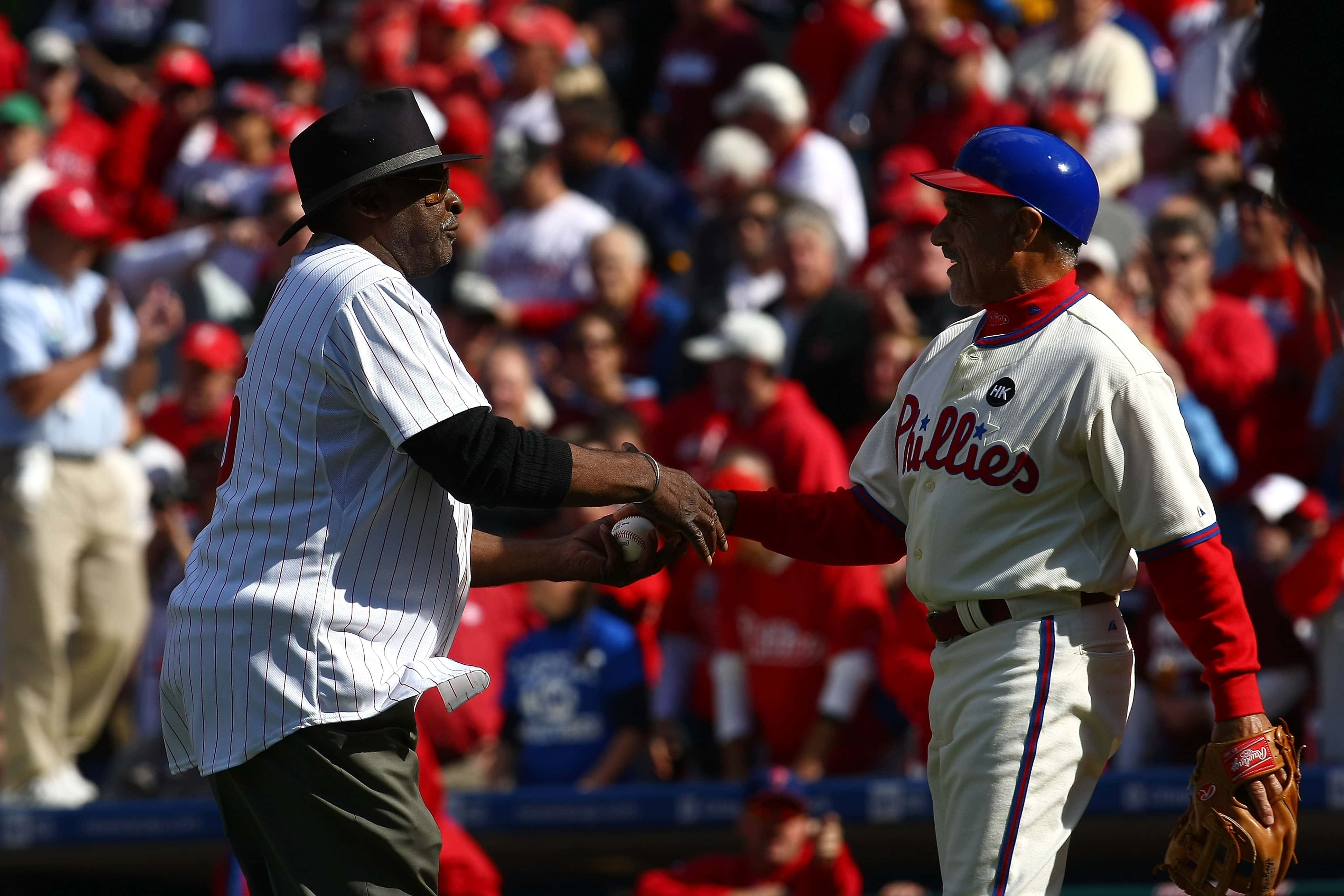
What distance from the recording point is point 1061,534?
3.22m

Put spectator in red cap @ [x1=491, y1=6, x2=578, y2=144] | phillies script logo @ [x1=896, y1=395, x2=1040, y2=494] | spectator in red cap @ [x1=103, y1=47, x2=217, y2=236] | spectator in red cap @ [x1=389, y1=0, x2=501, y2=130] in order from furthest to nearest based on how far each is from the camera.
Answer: spectator in red cap @ [x1=103, y1=47, x2=217, y2=236], spectator in red cap @ [x1=389, y1=0, x2=501, y2=130], spectator in red cap @ [x1=491, y1=6, x2=578, y2=144], phillies script logo @ [x1=896, y1=395, x2=1040, y2=494]

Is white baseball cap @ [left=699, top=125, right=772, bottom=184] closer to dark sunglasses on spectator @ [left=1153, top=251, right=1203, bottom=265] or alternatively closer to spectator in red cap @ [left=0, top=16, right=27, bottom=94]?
dark sunglasses on spectator @ [left=1153, top=251, right=1203, bottom=265]

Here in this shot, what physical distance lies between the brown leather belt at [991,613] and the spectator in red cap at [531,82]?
246 inches

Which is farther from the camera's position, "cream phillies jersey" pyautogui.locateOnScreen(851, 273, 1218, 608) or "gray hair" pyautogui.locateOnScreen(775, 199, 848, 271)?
"gray hair" pyautogui.locateOnScreen(775, 199, 848, 271)

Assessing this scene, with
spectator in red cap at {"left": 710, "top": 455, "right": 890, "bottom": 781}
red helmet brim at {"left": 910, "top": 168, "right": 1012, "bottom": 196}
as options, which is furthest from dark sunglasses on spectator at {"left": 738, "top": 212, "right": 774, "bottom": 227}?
red helmet brim at {"left": 910, "top": 168, "right": 1012, "bottom": 196}

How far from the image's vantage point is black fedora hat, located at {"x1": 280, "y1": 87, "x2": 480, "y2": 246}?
3260mm

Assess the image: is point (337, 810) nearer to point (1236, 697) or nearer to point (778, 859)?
point (1236, 697)

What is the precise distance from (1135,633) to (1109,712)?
116 inches

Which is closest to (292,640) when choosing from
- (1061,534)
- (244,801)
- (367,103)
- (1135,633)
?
(244,801)

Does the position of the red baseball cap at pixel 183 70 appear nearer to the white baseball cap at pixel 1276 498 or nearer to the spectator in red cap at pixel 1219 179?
the spectator in red cap at pixel 1219 179

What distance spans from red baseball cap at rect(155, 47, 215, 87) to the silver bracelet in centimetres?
832

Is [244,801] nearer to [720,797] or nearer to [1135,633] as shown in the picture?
[720,797]

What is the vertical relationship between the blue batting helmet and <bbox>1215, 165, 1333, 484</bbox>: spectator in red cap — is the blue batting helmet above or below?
above

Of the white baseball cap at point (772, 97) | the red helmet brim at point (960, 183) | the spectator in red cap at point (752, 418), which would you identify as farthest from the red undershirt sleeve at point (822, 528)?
the white baseball cap at point (772, 97)
